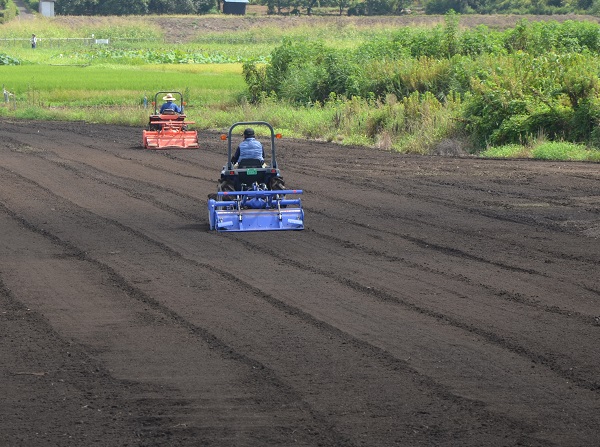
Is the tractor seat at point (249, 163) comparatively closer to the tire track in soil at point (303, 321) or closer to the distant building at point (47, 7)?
the tire track in soil at point (303, 321)

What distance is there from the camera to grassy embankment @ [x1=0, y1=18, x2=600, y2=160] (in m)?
29.3

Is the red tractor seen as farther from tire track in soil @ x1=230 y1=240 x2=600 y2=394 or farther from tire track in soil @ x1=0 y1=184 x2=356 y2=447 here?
tire track in soil @ x1=230 y1=240 x2=600 y2=394

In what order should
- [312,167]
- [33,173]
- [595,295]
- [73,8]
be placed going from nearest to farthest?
[595,295], [33,173], [312,167], [73,8]

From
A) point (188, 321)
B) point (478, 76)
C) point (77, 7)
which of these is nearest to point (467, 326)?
point (188, 321)

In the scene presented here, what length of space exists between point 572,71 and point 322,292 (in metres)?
18.6

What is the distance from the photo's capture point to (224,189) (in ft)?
52.9

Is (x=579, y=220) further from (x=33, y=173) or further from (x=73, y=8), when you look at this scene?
(x=73, y=8)

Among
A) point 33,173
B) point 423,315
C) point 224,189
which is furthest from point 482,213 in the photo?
point 33,173

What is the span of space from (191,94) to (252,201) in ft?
103

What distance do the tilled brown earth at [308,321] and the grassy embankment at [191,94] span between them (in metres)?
9.52

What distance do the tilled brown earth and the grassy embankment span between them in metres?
9.52

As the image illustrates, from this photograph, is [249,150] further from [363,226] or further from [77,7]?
[77,7]

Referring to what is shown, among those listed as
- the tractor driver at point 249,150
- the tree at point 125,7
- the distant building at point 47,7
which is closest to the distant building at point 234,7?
the tree at point 125,7

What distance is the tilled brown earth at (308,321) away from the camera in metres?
7.34
